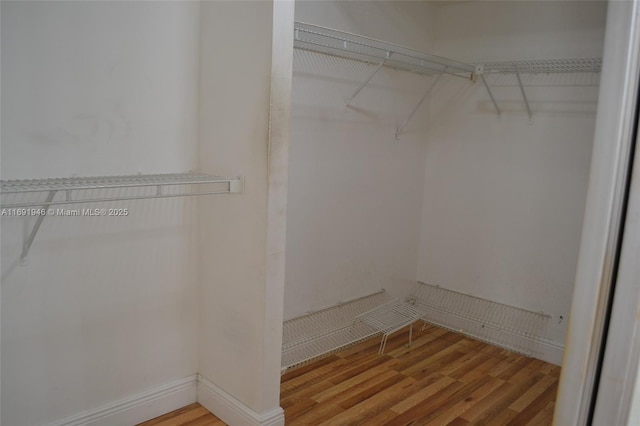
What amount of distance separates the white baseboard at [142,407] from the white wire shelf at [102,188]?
0.93m

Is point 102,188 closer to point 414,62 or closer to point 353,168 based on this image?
point 353,168

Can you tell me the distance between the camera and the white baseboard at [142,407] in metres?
2.13

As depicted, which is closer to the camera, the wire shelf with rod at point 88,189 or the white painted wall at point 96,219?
the wire shelf with rod at point 88,189

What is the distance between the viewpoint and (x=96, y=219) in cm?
205

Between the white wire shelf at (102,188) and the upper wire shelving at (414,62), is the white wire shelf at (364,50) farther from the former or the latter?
the white wire shelf at (102,188)

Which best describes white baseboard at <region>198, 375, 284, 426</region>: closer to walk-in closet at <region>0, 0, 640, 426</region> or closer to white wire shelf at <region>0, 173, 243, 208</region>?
walk-in closet at <region>0, 0, 640, 426</region>

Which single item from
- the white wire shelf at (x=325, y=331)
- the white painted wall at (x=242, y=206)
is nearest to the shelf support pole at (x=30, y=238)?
the white painted wall at (x=242, y=206)

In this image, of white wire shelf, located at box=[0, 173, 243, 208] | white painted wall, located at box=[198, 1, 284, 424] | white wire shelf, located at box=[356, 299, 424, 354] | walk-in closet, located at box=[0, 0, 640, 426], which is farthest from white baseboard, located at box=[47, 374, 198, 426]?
white wire shelf, located at box=[356, 299, 424, 354]

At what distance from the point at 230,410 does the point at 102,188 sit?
1.19 m

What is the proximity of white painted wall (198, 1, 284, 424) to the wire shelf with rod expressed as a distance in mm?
84

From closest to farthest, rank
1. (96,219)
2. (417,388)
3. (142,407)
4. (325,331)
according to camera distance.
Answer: (96,219), (142,407), (417,388), (325,331)

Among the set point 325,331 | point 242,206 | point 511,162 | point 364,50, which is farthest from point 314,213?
point 511,162

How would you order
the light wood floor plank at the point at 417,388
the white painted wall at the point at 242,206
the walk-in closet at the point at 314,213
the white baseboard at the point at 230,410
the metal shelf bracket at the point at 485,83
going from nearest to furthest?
the walk-in closet at the point at 314,213
the white painted wall at the point at 242,206
the white baseboard at the point at 230,410
the light wood floor plank at the point at 417,388
the metal shelf bracket at the point at 485,83

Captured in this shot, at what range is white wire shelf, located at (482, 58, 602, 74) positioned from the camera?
9.55 feet
